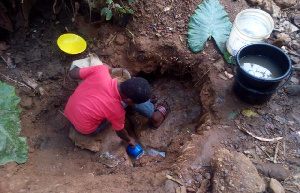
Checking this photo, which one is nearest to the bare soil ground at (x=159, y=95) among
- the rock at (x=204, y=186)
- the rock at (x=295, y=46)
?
the rock at (x=204, y=186)

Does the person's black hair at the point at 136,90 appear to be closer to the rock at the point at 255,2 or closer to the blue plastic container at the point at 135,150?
the blue plastic container at the point at 135,150

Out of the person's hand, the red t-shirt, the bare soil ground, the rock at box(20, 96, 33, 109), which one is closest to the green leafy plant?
the bare soil ground

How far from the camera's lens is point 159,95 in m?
3.84

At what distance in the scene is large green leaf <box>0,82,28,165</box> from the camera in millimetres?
2154

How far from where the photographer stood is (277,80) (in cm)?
243

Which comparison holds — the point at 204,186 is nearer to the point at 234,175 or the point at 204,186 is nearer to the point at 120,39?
the point at 234,175

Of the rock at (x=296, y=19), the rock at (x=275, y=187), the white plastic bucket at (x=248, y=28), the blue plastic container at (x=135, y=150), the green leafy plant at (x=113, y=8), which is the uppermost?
the green leafy plant at (x=113, y=8)

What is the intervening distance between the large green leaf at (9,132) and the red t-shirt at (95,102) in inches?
21.2

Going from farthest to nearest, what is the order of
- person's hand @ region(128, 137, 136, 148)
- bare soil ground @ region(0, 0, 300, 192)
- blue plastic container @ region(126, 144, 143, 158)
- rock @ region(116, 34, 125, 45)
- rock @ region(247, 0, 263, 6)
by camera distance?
1. rock @ region(247, 0, 263, 6)
2. rock @ region(116, 34, 125, 45)
3. blue plastic container @ region(126, 144, 143, 158)
4. person's hand @ region(128, 137, 136, 148)
5. bare soil ground @ region(0, 0, 300, 192)

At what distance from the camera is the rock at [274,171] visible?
7.73ft

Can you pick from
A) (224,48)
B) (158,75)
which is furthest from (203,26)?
(158,75)

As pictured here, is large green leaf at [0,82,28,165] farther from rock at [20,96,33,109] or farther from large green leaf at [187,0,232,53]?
large green leaf at [187,0,232,53]

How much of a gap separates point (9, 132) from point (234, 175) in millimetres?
1854

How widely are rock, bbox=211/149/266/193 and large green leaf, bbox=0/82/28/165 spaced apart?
5.32 feet
